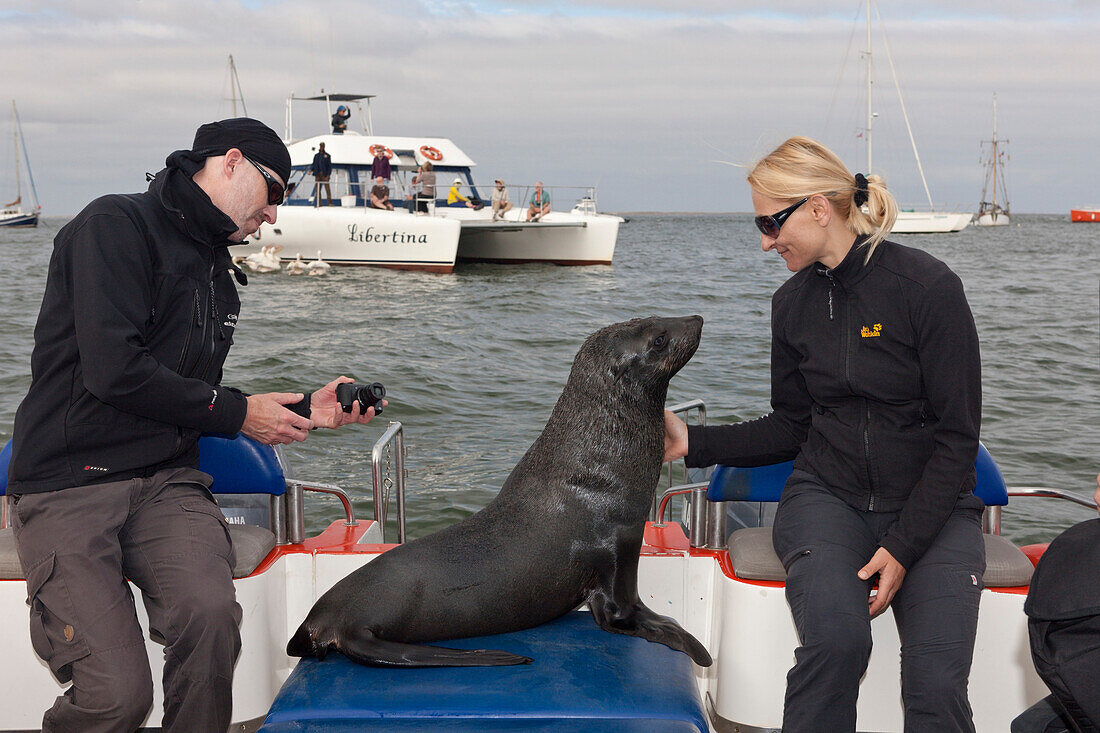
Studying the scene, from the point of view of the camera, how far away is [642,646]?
8.48ft

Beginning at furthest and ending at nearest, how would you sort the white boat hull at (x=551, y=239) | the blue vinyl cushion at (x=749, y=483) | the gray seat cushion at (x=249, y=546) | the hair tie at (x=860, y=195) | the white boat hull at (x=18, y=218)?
the white boat hull at (x=18, y=218) → the white boat hull at (x=551, y=239) → the blue vinyl cushion at (x=749, y=483) → the gray seat cushion at (x=249, y=546) → the hair tie at (x=860, y=195)

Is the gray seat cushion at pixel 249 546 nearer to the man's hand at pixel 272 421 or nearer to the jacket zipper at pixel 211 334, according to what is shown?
the man's hand at pixel 272 421

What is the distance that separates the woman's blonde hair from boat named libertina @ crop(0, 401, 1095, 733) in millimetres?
824

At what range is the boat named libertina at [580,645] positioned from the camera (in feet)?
7.32

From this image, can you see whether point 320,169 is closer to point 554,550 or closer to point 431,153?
point 431,153

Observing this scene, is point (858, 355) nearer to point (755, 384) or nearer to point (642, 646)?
point (642, 646)

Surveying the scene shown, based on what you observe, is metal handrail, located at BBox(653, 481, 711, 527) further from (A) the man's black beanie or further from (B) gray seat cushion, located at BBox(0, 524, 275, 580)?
(A) the man's black beanie

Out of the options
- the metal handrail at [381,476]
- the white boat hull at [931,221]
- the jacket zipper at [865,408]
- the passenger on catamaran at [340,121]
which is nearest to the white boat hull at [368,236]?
the passenger on catamaran at [340,121]

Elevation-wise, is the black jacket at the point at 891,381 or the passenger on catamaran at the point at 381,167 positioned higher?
the passenger on catamaran at the point at 381,167

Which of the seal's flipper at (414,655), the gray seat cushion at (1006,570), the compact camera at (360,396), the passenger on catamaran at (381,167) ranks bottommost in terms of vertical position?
the seal's flipper at (414,655)

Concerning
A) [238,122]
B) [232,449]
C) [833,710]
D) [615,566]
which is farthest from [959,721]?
[238,122]

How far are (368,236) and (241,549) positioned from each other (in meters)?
23.3

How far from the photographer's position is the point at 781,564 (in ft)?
9.46

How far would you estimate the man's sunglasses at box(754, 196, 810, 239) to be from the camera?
2812mm
